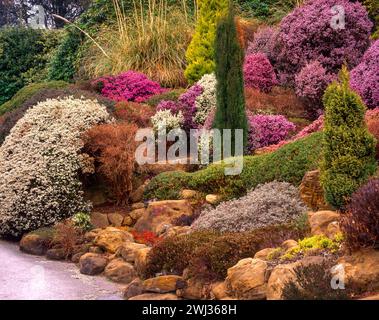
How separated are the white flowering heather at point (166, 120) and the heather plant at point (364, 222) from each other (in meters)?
7.60

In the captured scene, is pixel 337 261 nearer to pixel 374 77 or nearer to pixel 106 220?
pixel 106 220

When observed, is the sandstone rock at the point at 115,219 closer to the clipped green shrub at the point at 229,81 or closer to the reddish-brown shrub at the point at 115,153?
the reddish-brown shrub at the point at 115,153

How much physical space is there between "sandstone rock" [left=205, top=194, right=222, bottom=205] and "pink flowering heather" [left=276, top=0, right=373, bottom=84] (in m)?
6.20

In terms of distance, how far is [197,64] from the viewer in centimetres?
1711

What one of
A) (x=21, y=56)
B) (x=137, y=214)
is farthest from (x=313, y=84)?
(x=21, y=56)

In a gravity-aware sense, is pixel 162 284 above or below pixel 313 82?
below

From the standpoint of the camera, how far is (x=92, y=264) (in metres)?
8.95

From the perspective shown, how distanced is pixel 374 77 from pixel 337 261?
7389mm

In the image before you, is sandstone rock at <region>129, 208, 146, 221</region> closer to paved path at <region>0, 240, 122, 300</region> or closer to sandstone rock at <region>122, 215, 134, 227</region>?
sandstone rock at <region>122, 215, 134, 227</region>

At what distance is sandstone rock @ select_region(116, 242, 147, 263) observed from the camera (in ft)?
29.5

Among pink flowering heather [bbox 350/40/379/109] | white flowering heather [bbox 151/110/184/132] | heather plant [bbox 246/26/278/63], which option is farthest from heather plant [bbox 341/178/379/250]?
heather plant [bbox 246/26/278/63]

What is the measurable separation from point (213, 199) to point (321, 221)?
3.00 m

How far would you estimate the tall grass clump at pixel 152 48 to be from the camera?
18.4m

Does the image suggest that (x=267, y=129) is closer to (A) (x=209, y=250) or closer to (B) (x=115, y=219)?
(B) (x=115, y=219)
